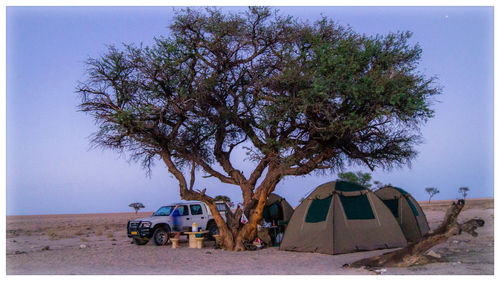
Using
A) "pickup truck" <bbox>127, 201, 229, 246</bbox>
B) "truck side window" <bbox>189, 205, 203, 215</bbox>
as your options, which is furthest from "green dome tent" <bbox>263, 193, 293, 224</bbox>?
"truck side window" <bbox>189, 205, 203, 215</bbox>

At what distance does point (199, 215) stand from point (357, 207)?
8085 mm

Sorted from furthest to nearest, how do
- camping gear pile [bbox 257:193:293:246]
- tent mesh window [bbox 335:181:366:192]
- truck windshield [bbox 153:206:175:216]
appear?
truck windshield [bbox 153:206:175:216]
camping gear pile [bbox 257:193:293:246]
tent mesh window [bbox 335:181:366:192]

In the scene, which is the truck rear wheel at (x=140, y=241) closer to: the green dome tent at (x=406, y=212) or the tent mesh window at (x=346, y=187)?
the tent mesh window at (x=346, y=187)

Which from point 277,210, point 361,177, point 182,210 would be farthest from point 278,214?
point 361,177

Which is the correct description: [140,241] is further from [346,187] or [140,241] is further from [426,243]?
[426,243]

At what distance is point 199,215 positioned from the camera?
21125 mm

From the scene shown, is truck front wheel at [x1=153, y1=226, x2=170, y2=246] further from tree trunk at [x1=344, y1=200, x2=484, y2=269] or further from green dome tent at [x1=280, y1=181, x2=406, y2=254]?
tree trunk at [x1=344, y1=200, x2=484, y2=269]

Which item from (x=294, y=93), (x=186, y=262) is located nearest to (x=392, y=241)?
(x=294, y=93)

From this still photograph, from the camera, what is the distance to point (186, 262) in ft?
43.7

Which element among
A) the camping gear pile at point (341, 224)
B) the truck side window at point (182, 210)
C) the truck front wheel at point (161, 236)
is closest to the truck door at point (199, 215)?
the truck side window at point (182, 210)

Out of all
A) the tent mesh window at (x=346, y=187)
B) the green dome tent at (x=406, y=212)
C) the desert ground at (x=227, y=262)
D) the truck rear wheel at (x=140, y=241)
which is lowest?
the desert ground at (x=227, y=262)

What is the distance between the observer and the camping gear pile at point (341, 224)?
1484 centimetres

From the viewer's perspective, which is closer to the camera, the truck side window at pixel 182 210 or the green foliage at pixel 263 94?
the green foliage at pixel 263 94

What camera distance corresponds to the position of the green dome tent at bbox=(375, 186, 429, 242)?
17844 millimetres
